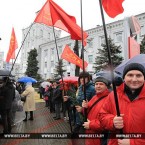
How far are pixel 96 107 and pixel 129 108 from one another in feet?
3.57

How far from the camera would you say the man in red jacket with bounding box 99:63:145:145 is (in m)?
2.27

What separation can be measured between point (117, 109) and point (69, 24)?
11.0 ft

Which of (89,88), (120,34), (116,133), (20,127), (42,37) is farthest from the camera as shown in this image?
(42,37)

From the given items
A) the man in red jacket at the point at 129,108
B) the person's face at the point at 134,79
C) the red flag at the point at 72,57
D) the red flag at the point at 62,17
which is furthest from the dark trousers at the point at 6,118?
the person's face at the point at 134,79

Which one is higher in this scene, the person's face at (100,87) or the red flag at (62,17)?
the red flag at (62,17)

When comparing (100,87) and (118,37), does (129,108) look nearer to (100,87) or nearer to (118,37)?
(100,87)

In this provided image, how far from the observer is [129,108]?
7.59 ft

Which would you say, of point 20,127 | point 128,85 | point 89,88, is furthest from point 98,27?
point 128,85

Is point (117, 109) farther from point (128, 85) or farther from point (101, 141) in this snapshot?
point (101, 141)

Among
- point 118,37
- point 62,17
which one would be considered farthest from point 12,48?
point 118,37

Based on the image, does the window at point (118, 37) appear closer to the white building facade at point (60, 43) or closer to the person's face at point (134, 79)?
the white building facade at point (60, 43)

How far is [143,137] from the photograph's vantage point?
228cm

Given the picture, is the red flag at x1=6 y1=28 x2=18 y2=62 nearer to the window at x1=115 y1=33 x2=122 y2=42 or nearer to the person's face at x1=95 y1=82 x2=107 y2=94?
the person's face at x1=95 y1=82 x2=107 y2=94

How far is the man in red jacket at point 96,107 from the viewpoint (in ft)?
10.1
